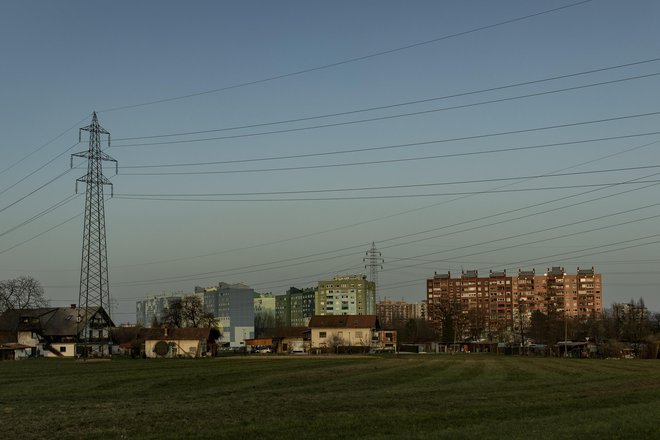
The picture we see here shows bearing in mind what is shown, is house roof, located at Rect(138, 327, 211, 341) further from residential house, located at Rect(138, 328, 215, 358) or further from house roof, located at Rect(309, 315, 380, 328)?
house roof, located at Rect(309, 315, 380, 328)

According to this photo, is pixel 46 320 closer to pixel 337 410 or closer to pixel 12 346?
pixel 12 346

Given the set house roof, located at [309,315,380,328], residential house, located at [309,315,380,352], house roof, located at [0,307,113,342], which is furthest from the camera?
house roof, located at [309,315,380,328]

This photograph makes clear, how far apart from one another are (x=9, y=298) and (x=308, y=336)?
216ft

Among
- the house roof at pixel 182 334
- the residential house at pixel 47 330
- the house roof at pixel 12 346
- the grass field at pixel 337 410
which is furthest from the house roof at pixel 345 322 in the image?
the grass field at pixel 337 410

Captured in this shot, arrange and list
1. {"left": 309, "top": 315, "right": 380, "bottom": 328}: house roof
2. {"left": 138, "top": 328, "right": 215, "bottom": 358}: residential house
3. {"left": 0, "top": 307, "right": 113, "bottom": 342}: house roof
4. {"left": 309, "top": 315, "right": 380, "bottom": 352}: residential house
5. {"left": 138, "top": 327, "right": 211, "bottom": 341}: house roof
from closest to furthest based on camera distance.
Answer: {"left": 138, "top": 328, "right": 215, "bottom": 358}: residential house
{"left": 138, "top": 327, "right": 211, "bottom": 341}: house roof
{"left": 0, "top": 307, "right": 113, "bottom": 342}: house roof
{"left": 309, "top": 315, "right": 380, "bottom": 352}: residential house
{"left": 309, "top": 315, "right": 380, "bottom": 328}: house roof

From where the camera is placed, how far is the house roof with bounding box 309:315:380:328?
149 metres

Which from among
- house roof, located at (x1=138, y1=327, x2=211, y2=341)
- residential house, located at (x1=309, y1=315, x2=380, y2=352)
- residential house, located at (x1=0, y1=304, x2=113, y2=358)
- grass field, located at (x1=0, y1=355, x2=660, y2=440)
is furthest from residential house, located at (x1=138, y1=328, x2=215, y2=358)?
grass field, located at (x1=0, y1=355, x2=660, y2=440)

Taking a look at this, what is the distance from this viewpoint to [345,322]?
15000cm

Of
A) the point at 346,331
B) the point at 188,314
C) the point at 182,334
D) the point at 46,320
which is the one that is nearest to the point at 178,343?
the point at 182,334

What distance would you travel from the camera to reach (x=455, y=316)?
17262 centimetres

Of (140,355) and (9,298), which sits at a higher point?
(9,298)

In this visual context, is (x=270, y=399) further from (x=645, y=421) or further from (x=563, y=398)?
(x=645, y=421)

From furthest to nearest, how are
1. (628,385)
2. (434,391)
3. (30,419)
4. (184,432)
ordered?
(628,385) → (434,391) → (30,419) → (184,432)

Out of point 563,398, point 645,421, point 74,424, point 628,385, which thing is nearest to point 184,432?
point 74,424
